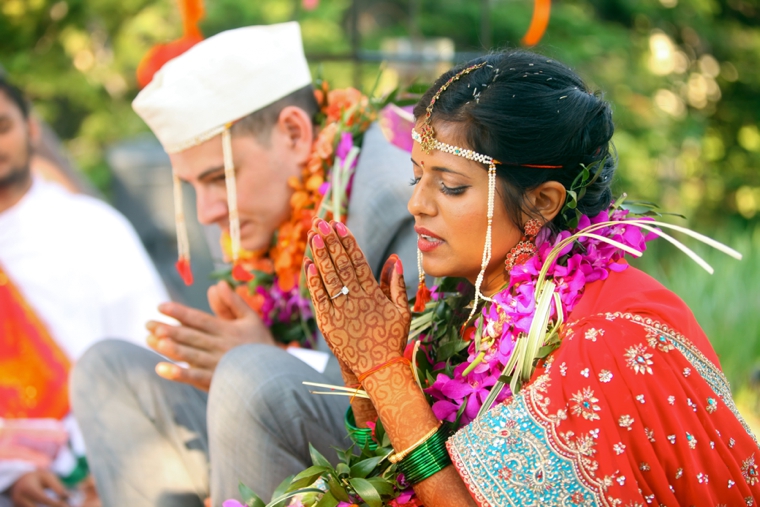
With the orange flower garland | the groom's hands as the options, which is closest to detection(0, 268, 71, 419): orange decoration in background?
the orange flower garland

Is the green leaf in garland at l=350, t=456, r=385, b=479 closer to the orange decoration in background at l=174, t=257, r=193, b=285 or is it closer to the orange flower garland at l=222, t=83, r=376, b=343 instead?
the orange flower garland at l=222, t=83, r=376, b=343

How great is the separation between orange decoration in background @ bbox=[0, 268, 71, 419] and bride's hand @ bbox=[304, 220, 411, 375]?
2155 mm

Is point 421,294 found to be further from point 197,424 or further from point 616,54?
point 616,54

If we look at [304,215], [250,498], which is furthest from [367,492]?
[304,215]

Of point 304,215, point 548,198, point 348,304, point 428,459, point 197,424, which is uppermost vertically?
point 548,198

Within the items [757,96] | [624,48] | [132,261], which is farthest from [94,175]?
[757,96]

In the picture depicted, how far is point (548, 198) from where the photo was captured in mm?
1619

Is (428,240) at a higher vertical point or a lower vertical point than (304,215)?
higher

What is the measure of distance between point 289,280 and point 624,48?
5.64 metres

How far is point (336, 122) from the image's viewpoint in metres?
2.68

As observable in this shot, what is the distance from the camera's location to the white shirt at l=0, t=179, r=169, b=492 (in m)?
3.47

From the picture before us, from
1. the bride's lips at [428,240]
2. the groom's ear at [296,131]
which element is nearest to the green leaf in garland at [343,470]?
the bride's lips at [428,240]

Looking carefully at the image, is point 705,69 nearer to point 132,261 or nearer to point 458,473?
point 132,261

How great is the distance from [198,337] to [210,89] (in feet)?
2.88
